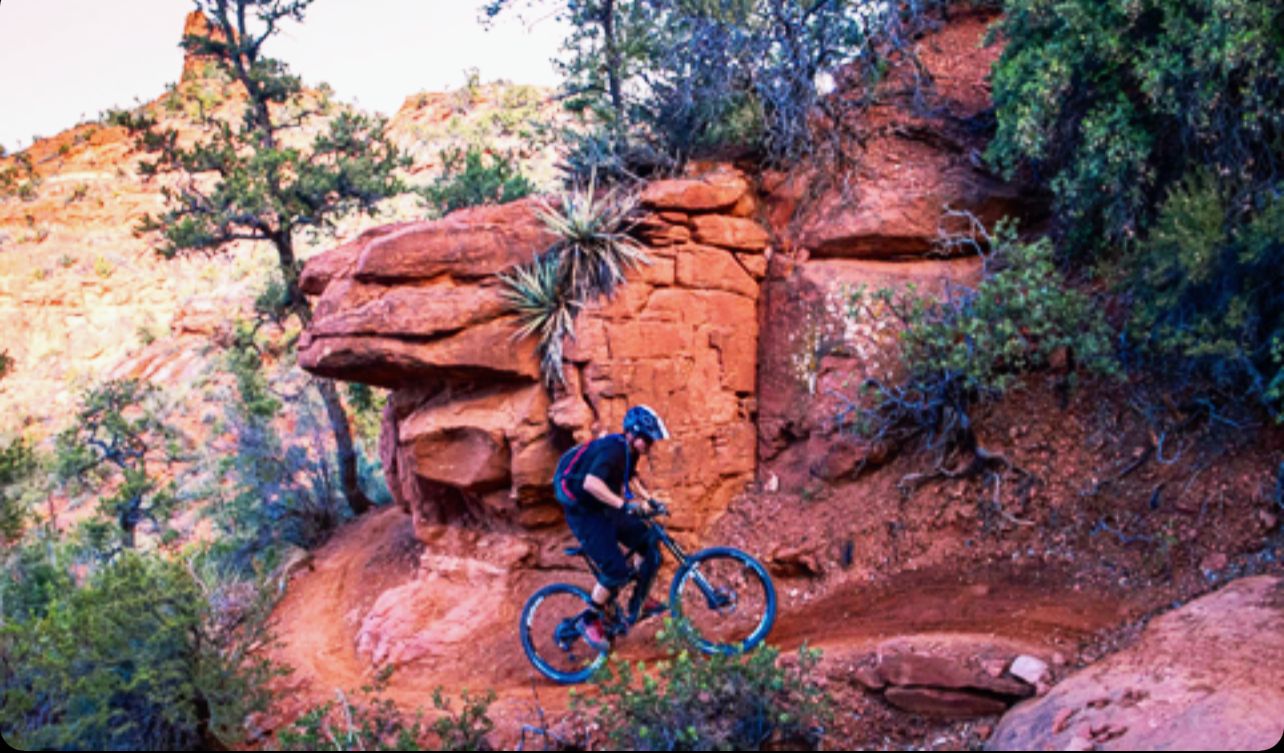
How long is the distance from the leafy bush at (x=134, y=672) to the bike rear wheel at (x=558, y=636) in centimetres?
195

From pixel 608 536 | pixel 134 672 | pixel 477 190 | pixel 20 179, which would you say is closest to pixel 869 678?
pixel 608 536

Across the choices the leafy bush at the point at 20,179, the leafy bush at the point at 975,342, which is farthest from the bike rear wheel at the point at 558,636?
the leafy bush at the point at 20,179

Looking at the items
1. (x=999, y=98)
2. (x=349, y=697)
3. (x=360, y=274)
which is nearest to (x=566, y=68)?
(x=360, y=274)

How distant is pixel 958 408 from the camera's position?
761 centimetres

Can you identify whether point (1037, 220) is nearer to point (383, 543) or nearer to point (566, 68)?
point (566, 68)

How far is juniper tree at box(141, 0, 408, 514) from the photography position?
12.8m

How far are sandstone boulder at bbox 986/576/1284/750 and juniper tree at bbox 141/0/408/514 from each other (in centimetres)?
1086

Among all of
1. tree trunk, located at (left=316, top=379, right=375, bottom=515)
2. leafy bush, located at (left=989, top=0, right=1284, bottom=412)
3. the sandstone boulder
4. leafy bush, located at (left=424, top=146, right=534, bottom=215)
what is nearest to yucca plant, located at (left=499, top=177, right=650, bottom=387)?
leafy bush, located at (left=989, top=0, right=1284, bottom=412)

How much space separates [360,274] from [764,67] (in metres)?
4.71

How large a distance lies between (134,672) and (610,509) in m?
3.27

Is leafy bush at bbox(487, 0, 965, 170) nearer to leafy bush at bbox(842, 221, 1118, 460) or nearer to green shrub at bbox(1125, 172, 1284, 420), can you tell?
leafy bush at bbox(842, 221, 1118, 460)

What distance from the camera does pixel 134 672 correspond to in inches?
233

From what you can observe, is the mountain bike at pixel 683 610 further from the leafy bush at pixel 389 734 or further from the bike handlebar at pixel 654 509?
the leafy bush at pixel 389 734

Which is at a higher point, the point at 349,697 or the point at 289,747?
the point at 289,747
